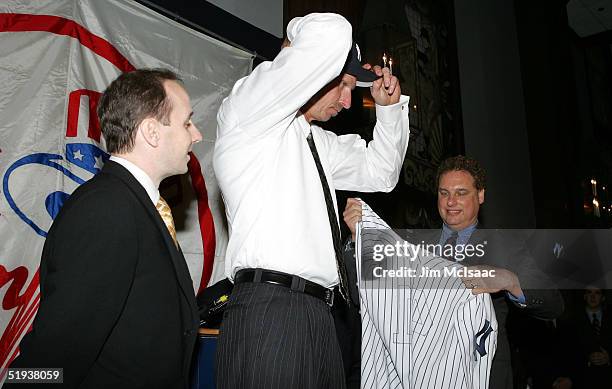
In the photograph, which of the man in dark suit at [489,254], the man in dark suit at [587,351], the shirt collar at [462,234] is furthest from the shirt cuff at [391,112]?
the man in dark suit at [587,351]

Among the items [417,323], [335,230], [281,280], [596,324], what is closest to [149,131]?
[281,280]

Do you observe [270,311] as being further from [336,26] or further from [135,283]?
[336,26]

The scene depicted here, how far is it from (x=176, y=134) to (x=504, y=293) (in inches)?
54.2

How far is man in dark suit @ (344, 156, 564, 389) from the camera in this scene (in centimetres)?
184

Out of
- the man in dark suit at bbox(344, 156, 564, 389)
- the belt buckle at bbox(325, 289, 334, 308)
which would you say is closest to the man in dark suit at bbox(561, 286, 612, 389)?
the man in dark suit at bbox(344, 156, 564, 389)

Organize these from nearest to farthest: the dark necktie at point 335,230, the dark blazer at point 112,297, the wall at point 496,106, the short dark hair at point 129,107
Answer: the dark blazer at point 112,297
the short dark hair at point 129,107
the dark necktie at point 335,230
the wall at point 496,106

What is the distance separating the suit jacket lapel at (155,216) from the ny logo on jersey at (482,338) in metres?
1.03

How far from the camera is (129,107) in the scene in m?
1.33

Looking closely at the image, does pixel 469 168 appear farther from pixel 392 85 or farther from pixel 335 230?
pixel 335 230

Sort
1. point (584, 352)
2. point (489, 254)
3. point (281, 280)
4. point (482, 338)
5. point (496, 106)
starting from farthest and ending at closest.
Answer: point (496, 106), point (584, 352), point (489, 254), point (482, 338), point (281, 280)

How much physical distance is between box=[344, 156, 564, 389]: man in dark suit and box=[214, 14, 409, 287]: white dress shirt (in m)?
0.43

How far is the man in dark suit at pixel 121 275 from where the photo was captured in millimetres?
1011

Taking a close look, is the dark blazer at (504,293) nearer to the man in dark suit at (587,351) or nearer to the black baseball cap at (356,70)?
the black baseball cap at (356,70)

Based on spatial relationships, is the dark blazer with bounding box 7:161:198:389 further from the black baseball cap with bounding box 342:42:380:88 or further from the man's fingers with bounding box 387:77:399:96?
the man's fingers with bounding box 387:77:399:96
